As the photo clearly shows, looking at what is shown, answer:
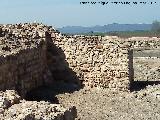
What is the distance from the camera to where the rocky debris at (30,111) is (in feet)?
27.4

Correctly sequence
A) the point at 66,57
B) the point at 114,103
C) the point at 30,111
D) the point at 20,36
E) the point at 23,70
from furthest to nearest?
the point at 66,57, the point at 20,36, the point at 23,70, the point at 114,103, the point at 30,111

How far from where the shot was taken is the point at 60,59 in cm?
2225

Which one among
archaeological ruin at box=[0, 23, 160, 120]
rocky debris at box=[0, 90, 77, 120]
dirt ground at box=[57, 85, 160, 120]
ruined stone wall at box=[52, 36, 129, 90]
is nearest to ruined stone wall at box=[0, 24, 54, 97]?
archaeological ruin at box=[0, 23, 160, 120]

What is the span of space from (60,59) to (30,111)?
13748 millimetres

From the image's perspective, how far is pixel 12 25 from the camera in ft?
76.8

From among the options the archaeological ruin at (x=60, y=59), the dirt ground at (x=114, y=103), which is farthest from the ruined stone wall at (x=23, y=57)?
the dirt ground at (x=114, y=103)

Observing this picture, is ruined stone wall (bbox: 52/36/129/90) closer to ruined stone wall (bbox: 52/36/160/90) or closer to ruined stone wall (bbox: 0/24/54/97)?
ruined stone wall (bbox: 52/36/160/90)

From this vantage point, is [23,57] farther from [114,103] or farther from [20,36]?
[114,103]

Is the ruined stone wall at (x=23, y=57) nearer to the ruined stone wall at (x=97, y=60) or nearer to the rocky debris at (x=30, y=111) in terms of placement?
the ruined stone wall at (x=97, y=60)

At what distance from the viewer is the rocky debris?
27.4 ft

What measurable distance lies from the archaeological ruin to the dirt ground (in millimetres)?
861

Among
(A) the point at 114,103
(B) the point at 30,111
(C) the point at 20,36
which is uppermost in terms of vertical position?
(C) the point at 20,36

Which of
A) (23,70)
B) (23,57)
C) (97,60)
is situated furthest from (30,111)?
(97,60)

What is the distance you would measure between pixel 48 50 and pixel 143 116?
25.7 feet
